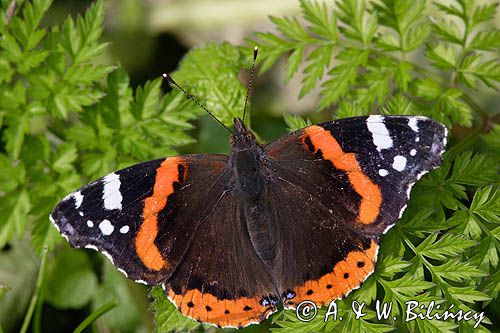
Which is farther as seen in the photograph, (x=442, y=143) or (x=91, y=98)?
(x=91, y=98)

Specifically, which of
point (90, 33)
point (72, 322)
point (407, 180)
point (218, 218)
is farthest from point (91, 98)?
point (407, 180)

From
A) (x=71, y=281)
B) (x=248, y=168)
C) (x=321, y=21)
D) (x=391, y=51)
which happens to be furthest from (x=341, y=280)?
(x=71, y=281)

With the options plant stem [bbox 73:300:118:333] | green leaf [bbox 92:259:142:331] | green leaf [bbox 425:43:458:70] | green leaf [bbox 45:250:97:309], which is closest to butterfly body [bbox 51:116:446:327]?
plant stem [bbox 73:300:118:333]

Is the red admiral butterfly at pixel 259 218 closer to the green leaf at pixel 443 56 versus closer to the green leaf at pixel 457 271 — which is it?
the green leaf at pixel 457 271

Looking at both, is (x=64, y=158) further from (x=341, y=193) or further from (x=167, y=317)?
(x=341, y=193)

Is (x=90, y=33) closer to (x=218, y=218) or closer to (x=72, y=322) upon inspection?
(x=218, y=218)
